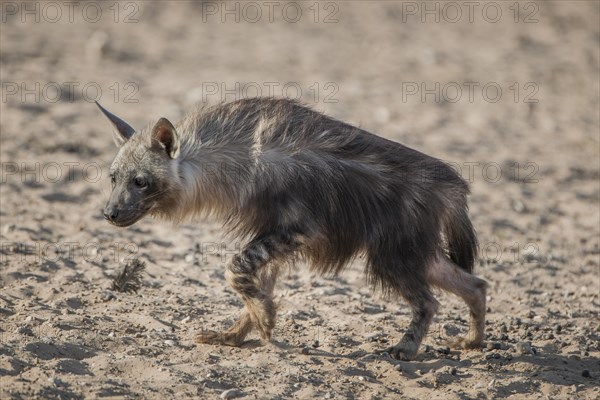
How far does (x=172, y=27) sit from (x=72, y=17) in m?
1.45

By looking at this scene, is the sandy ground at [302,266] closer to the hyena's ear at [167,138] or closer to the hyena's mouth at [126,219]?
the hyena's mouth at [126,219]

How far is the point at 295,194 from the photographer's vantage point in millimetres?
5754

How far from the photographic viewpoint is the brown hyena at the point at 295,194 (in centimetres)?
577

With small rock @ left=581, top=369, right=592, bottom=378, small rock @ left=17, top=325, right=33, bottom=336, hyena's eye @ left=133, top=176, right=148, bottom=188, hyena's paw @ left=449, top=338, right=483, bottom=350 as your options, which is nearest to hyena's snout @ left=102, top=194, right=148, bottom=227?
hyena's eye @ left=133, top=176, right=148, bottom=188

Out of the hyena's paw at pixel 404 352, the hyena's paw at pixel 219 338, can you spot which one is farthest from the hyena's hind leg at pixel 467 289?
the hyena's paw at pixel 219 338

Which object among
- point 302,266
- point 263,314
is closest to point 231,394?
point 263,314

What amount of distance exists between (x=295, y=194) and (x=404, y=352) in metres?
1.15

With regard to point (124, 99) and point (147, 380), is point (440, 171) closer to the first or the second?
point (147, 380)

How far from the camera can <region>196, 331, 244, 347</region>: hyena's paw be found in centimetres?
587

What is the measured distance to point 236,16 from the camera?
14.6 m

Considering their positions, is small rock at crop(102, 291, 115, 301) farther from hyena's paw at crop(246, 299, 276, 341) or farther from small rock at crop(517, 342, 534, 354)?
small rock at crop(517, 342, 534, 354)

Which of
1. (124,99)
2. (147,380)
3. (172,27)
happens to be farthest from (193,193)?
(172,27)

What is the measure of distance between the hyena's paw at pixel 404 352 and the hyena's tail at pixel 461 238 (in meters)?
0.73

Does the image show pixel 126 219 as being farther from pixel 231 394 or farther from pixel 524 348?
pixel 524 348
